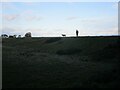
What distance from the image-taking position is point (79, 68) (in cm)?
2483

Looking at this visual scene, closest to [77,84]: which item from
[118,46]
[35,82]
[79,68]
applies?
[35,82]

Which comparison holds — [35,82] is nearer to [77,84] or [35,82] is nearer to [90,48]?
[77,84]

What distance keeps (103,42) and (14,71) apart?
21.4 metres

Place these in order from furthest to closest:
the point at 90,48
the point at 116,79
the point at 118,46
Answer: the point at 90,48 → the point at 118,46 → the point at 116,79

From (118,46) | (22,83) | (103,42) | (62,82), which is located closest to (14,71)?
(22,83)

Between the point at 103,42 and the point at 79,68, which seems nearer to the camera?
the point at 79,68

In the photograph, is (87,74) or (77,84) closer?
(77,84)

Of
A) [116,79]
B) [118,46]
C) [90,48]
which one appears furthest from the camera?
[90,48]

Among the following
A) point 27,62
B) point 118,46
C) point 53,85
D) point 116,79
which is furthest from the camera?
point 118,46

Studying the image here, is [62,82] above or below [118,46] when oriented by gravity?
below

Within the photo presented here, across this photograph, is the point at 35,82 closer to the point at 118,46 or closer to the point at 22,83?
the point at 22,83

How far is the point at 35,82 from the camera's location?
1917 cm

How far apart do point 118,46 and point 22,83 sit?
19.7m

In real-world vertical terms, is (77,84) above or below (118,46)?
below
